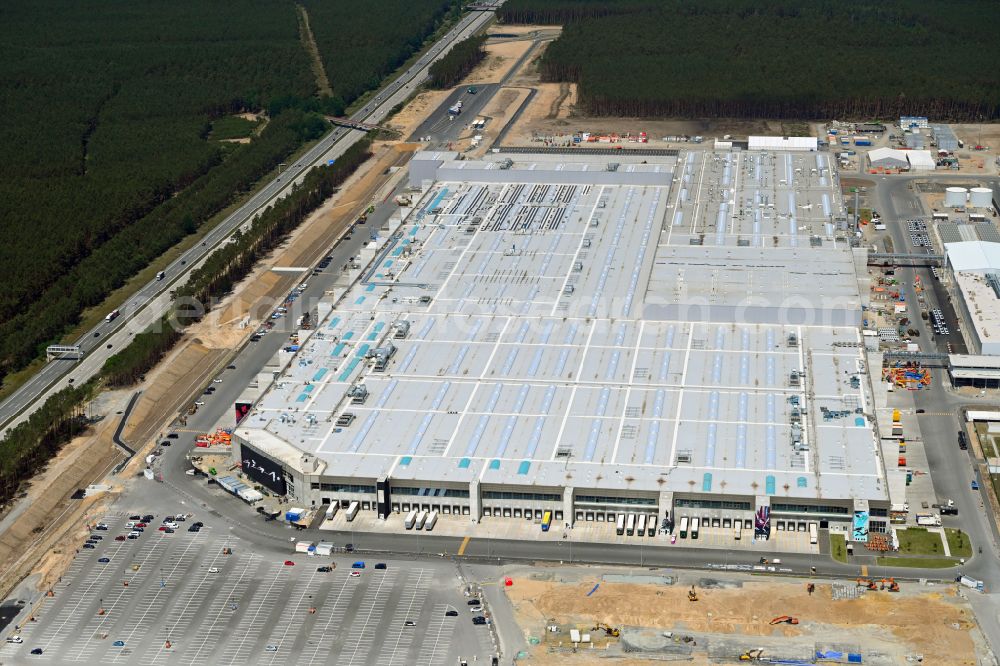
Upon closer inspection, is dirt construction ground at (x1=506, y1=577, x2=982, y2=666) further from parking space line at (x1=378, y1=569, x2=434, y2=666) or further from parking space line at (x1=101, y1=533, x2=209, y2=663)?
parking space line at (x1=101, y1=533, x2=209, y2=663)

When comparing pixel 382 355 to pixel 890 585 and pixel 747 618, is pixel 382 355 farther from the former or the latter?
pixel 890 585

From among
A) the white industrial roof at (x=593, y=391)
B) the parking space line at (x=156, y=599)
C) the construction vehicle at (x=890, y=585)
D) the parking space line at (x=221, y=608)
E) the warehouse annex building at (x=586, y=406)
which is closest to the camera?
the parking space line at (x=221, y=608)

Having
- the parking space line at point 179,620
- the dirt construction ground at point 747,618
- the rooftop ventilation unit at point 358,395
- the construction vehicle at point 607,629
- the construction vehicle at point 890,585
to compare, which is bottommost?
the parking space line at point 179,620

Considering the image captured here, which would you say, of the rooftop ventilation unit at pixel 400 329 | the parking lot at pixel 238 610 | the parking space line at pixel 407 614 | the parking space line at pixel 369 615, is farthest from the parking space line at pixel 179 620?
the rooftop ventilation unit at pixel 400 329

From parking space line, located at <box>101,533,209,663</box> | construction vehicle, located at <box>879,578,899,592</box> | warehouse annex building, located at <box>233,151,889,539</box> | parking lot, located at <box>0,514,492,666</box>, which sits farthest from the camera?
warehouse annex building, located at <box>233,151,889,539</box>

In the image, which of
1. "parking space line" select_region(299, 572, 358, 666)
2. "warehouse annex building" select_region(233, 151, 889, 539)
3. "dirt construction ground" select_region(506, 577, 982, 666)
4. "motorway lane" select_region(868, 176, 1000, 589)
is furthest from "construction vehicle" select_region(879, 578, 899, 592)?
"parking space line" select_region(299, 572, 358, 666)

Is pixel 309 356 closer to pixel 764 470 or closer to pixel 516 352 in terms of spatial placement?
pixel 516 352

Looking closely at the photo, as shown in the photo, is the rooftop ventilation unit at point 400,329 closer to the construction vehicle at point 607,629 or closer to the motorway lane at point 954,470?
the construction vehicle at point 607,629
